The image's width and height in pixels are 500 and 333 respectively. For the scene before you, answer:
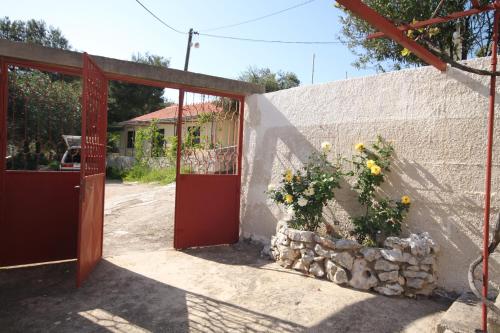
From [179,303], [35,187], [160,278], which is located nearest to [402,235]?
[179,303]

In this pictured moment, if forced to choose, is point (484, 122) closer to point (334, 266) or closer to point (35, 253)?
point (334, 266)

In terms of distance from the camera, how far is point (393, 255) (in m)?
3.33

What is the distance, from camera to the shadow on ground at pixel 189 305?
9.16 ft

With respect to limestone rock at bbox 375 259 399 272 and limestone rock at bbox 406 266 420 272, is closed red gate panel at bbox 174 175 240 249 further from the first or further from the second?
limestone rock at bbox 406 266 420 272

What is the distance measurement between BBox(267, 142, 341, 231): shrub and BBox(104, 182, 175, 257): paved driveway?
2013 millimetres

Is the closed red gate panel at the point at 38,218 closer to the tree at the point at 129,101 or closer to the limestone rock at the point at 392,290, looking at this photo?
the limestone rock at the point at 392,290

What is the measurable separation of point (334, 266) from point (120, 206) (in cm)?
575

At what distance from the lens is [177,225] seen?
488cm

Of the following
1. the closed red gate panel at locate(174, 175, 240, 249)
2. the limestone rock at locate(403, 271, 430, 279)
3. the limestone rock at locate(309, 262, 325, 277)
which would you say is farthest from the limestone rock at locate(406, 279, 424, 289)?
the closed red gate panel at locate(174, 175, 240, 249)

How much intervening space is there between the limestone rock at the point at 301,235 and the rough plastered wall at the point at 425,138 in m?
0.49

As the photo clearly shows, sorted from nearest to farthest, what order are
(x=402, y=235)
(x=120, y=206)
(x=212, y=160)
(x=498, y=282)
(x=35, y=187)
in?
(x=498, y=282)
(x=402, y=235)
(x=35, y=187)
(x=212, y=160)
(x=120, y=206)

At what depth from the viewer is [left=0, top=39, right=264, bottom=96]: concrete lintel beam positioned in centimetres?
372

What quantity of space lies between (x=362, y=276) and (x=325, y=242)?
1.62ft

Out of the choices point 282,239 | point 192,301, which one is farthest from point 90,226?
point 282,239
